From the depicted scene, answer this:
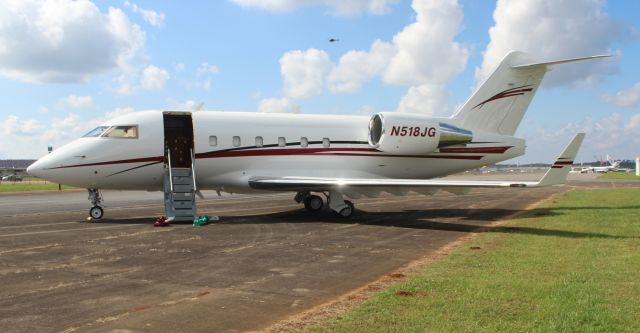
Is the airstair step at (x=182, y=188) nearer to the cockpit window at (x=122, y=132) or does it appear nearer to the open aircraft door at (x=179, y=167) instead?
the open aircraft door at (x=179, y=167)

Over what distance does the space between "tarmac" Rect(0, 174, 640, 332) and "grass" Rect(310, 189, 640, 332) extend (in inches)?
36.2

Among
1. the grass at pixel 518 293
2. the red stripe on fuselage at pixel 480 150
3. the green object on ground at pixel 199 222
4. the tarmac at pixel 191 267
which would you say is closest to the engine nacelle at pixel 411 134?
the red stripe on fuselage at pixel 480 150

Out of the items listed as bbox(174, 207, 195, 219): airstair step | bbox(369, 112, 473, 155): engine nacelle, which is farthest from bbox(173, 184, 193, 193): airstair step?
bbox(369, 112, 473, 155): engine nacelle

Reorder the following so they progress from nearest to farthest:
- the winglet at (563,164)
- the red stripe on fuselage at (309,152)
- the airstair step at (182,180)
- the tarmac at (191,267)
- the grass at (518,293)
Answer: the grass at (518,293) < the tarmac at (191,267) < the winglet at (563,164) < the airstair step at (182,180) < the red stripe on fuselage at (309,152)

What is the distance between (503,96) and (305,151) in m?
8.32

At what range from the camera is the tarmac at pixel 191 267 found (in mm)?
5984

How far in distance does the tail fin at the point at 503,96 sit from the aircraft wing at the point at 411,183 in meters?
4.68

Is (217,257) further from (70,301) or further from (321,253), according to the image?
(70,301)

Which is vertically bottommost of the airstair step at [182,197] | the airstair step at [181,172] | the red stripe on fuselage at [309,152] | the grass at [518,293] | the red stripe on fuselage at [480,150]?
the grass at [518,293]

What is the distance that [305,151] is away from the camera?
1895 centimetres

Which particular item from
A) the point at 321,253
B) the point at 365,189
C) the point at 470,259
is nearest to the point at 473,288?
the point at 470,259

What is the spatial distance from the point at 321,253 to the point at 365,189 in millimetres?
6823

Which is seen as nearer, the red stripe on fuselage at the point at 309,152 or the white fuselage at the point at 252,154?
the white fuselage at the point at 252,154

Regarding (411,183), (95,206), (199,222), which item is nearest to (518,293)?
(411,183)
